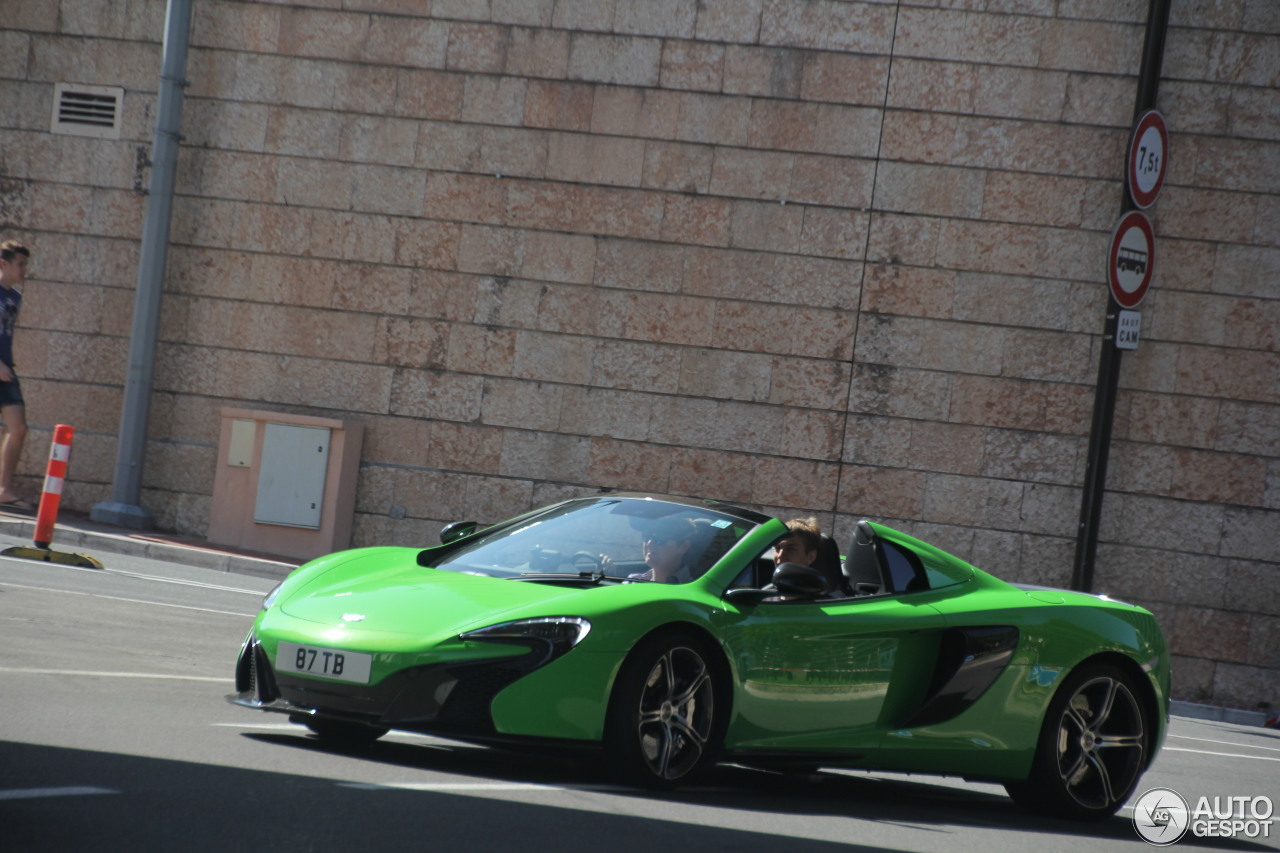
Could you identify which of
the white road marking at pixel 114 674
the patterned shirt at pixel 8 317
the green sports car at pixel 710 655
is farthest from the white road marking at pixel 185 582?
the green sports car at pixel 710 655

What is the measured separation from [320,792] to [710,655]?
161 centimetres

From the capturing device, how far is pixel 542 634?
17.8ft

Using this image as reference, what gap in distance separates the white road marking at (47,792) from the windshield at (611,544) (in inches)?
79.9

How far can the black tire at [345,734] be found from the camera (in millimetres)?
5996

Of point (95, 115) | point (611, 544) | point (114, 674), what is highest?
point (95, 115)

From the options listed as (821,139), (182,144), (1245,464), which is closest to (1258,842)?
(1245,464)

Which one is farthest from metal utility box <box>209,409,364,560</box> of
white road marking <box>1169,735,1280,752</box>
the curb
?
white road marking <box>1169,735,1280,752</box>

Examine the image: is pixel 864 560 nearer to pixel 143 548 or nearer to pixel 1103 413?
pixel 1103 413

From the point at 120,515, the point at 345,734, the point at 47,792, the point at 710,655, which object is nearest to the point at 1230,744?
the point at 710,655

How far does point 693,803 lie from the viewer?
5582mm

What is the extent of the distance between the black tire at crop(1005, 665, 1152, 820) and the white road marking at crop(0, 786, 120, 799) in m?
3.93

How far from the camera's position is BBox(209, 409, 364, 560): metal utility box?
563 inches

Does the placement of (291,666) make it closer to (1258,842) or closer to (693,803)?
(693,803)

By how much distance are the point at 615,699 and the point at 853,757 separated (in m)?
1.26
